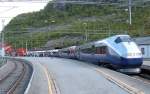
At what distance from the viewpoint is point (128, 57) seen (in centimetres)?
4562

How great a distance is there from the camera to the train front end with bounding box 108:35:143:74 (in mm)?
45438

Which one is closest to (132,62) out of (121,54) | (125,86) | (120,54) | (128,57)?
(128,57)

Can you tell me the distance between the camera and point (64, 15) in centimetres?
15375

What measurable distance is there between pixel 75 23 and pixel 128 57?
96225 mm

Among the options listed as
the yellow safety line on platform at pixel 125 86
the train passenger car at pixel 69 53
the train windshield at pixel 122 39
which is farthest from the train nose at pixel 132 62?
the train passenger car at pixel 69 53

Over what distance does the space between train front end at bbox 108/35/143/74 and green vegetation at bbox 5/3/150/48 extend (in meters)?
60.7

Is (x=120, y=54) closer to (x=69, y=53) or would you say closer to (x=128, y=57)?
(x=128, y=57)

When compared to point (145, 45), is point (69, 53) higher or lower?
lower

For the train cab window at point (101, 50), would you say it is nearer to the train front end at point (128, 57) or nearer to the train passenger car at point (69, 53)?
the train front end at point (128, 57)

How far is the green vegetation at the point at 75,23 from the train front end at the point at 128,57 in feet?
199

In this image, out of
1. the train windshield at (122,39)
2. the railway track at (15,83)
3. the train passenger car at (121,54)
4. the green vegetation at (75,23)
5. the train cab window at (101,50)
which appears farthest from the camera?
the green vegetation at (75,23)

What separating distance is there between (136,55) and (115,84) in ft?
42.6

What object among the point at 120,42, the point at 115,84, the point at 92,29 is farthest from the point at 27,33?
the point at 115,84

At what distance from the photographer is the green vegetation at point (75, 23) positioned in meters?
119
